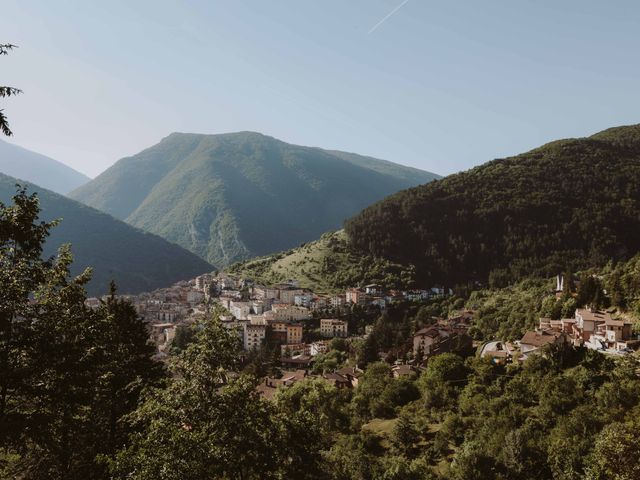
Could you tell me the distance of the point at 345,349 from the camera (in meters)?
66.5

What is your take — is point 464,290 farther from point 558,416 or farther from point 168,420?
point 168,420

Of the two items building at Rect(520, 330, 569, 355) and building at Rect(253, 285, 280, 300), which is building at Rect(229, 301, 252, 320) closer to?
building at Rect(253, 285, 280, 300)

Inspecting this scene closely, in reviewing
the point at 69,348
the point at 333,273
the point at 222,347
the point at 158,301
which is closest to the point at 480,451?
the point at 222,347

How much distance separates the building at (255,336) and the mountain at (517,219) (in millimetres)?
48389

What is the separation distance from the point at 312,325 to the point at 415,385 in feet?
155

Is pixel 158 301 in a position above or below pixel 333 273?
below

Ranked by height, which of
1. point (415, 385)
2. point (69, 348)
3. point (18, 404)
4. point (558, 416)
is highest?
point (69, 348)

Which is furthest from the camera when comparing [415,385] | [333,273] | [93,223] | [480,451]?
[93,223]

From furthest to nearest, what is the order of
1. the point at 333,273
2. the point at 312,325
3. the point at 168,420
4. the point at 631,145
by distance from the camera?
the point at 631,145
the point at 333,273
the point at 312,325
the point at 168,420

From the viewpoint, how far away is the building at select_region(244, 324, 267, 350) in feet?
251

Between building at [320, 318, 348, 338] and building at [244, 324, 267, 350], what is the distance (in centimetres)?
1088

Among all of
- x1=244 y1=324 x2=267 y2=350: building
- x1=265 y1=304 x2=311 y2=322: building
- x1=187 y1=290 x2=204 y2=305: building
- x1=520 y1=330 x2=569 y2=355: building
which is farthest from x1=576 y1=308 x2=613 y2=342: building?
x1=187 y1=290 x2=204 y2=305: building

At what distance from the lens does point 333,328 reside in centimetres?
8244

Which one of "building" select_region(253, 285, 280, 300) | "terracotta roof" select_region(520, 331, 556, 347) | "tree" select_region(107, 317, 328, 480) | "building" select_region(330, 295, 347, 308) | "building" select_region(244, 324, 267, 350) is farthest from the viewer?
"building" select_region(253, 285, 280, 300)
